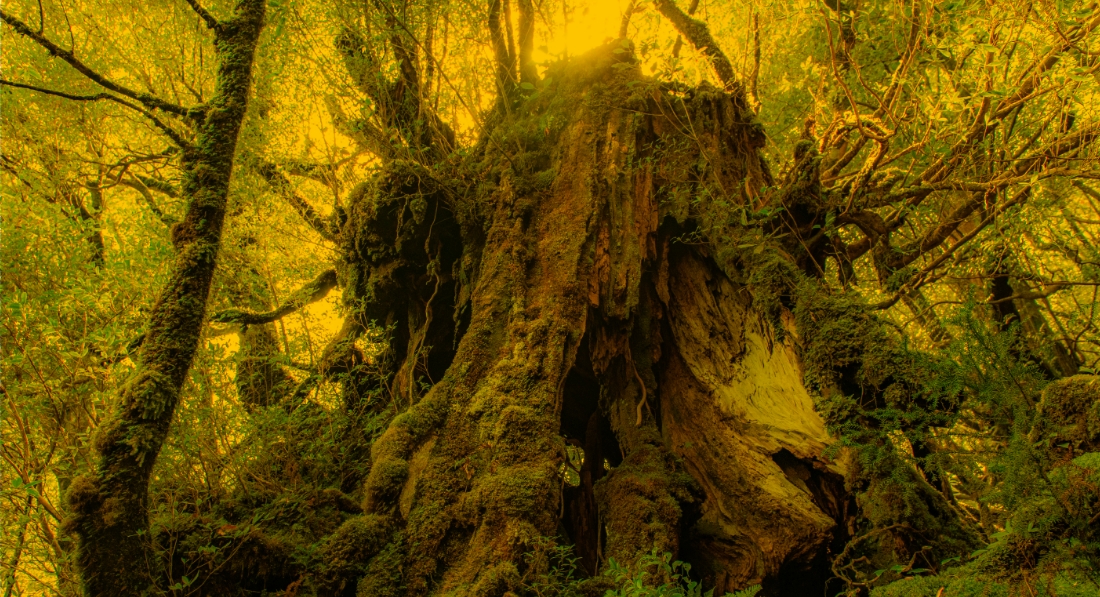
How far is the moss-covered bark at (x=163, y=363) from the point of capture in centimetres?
311

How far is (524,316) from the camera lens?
4.77 m

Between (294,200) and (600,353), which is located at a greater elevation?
(294,200)

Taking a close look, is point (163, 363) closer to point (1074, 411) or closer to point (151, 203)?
point (151, 203)

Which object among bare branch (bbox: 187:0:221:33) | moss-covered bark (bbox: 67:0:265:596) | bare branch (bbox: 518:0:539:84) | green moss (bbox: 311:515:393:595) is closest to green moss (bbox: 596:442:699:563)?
green moss (bbox: 311:515:393:595)

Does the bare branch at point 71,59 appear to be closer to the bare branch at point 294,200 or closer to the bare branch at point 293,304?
the bare branch at point 293,304

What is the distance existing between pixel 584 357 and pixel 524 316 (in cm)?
95

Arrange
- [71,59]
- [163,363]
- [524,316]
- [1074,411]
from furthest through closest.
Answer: [524,316] → [71,59] → [163,363] → [1074,411]

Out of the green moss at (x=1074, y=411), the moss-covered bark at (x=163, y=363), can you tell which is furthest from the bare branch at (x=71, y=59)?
the green moss at (x=1074, y=411)

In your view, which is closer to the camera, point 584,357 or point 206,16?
point 206,16

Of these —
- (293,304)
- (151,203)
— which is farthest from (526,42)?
(151,203)

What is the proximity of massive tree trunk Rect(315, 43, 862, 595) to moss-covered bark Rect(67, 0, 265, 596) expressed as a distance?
1114 mm

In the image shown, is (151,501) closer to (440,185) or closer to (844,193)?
(440,185)

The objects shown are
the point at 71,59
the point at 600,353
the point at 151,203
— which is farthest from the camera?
the point at 151,203

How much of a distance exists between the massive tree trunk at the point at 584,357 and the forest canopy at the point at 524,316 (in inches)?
1.3
